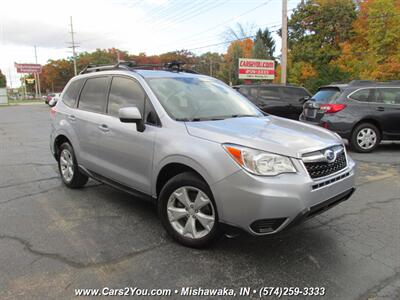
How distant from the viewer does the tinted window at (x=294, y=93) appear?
12274mm

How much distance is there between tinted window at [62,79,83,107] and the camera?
5.27 meters

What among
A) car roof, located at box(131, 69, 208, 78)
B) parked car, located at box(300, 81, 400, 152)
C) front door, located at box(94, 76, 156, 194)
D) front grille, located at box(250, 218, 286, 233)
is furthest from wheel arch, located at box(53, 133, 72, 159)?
parked car, located at box(300, 81, 400, 152)

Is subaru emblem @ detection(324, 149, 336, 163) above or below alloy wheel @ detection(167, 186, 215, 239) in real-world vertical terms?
above

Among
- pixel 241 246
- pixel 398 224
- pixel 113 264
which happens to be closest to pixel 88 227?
pixel 113 264

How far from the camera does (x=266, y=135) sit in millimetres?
3248

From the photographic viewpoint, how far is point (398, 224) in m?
4.09

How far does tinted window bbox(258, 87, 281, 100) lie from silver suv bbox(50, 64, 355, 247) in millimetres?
7591

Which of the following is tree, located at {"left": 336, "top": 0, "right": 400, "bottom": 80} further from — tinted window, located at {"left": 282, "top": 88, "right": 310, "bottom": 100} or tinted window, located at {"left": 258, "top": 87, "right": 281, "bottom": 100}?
tinted window, located at {"left": 258, "top": 87, "right": 281, "bottom": 100}

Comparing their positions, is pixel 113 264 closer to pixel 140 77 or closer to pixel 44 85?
pixel 140 77

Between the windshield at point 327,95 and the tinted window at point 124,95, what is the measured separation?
586 cm

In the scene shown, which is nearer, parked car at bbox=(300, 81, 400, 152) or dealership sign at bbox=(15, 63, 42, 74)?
parked car at bbox=(300, 81, 400, 152)

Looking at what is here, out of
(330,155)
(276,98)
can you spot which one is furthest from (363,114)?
(330,155)

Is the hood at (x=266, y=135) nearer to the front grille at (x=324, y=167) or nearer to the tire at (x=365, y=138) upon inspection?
the front grille at (x=324, y=167)

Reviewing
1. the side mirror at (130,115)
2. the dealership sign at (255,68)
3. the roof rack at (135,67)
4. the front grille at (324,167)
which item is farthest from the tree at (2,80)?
the front grille at (324,167)
